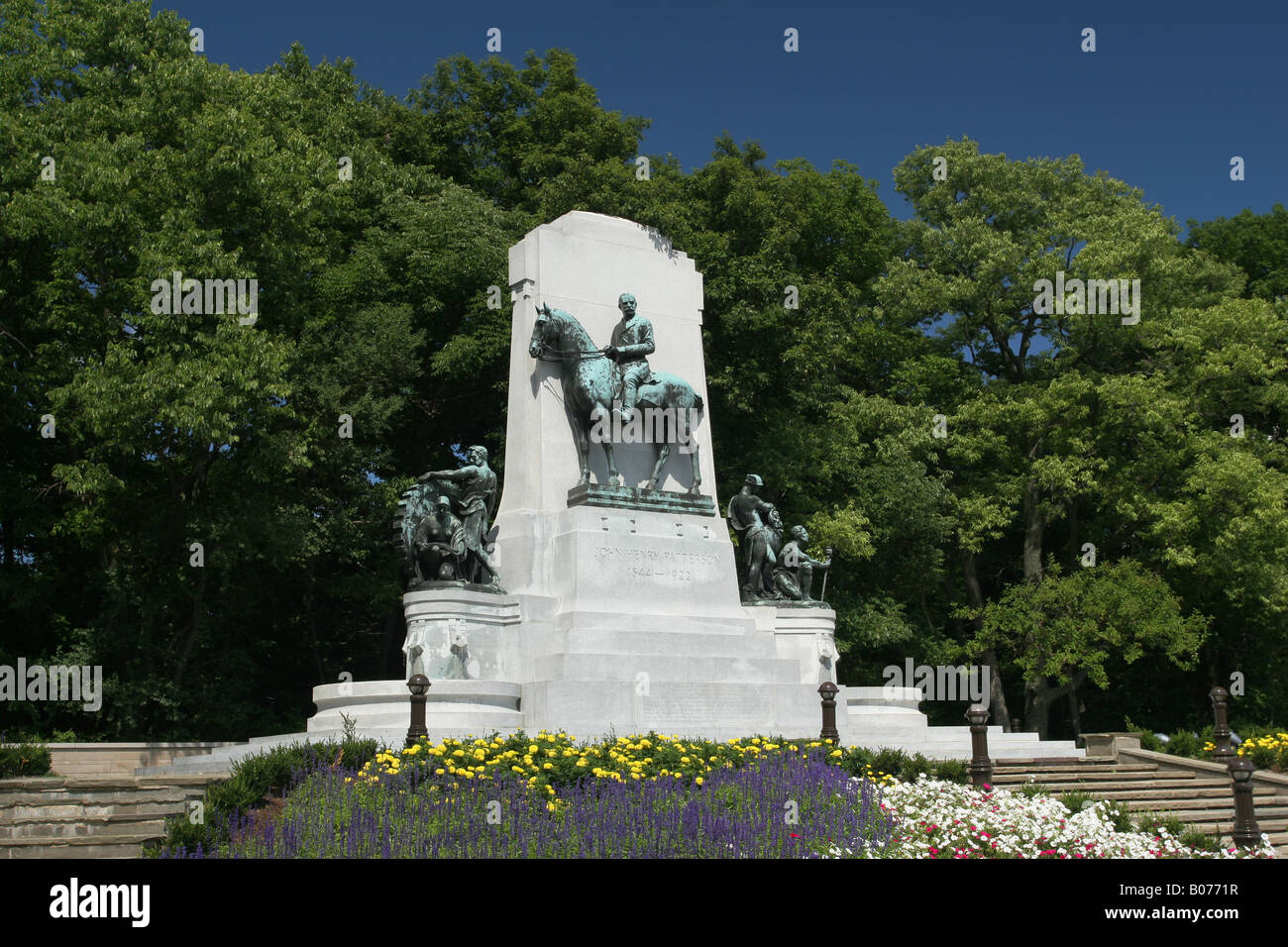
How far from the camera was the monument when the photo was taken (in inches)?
651

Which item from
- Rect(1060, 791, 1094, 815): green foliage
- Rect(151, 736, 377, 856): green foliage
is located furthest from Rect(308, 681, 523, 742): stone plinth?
Rect(1060, 791, 1094, 815): green foliage

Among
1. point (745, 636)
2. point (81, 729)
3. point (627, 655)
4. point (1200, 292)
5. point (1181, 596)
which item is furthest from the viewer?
point (1200, 292)

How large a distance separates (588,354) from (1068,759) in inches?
378

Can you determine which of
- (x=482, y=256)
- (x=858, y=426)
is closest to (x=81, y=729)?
(x=482, y=256)

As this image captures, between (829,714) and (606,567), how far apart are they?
445 centimetres

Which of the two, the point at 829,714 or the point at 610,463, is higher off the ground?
the point at 610,463

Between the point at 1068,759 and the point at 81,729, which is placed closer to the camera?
the point at 1068,759

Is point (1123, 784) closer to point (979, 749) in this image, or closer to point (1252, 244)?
point (979, 749)

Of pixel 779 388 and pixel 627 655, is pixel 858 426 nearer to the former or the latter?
pixel 779 388

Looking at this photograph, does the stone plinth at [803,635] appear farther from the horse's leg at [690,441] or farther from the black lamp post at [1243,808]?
the black lamp post at [1243,808]

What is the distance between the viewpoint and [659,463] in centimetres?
1958

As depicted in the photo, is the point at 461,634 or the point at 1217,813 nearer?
the point at 1217,813

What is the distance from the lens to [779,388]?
1219 inches

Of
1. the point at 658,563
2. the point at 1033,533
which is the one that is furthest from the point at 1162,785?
the point at 1033,533
